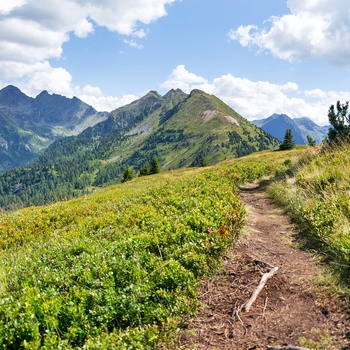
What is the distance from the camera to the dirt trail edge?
5.34 metres

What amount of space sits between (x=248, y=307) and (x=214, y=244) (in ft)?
6.97

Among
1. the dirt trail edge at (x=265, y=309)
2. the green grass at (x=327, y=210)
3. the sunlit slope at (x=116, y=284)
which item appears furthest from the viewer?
the green grass at (x=327, y=210)

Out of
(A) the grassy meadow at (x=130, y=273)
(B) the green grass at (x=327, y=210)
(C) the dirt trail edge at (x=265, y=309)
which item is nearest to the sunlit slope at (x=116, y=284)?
(A) the grassy meadow at (x=130, y=273)

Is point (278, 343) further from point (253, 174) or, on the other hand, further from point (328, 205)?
point (253, 174)

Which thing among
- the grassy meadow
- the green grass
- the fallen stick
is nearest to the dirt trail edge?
the fallen stick

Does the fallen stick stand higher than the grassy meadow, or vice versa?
the grassy meadow

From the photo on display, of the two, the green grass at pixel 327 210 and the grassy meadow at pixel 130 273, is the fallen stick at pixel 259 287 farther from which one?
the green grass at pixel 327 210

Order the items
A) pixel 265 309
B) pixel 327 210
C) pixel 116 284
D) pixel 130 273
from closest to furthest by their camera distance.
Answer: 1. pixel 265 309
2. pixel 116 284
3. pixel 130 273
4. pixel 327 210

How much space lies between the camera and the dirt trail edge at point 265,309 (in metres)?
5.34

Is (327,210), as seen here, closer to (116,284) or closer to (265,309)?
(265,309)

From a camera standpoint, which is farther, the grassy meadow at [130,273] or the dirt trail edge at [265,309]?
the dirt trail edge at [265,309]

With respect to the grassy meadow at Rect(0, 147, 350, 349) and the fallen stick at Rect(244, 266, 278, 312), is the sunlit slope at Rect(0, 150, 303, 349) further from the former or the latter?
the fallen stick at Rect(244, 266, 278, 312)

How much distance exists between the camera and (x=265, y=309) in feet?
20.8

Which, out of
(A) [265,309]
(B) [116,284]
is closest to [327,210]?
(A) [265,309]
